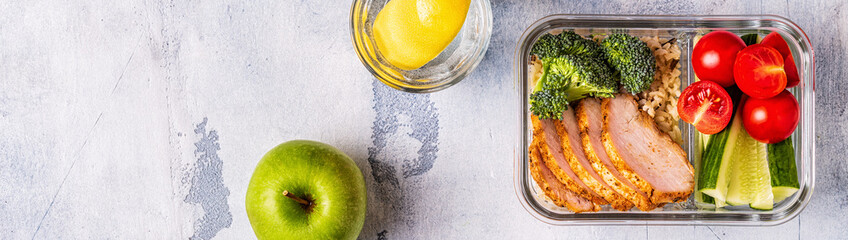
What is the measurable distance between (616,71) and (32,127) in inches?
60.9

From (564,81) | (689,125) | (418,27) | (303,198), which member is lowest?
(303,198)

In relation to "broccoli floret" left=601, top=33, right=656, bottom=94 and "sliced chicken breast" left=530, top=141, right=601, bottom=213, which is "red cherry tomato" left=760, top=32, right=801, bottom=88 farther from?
"sliced chicken breast" left=530, top=141, right=601, bottom=213

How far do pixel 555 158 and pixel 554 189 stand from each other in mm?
74

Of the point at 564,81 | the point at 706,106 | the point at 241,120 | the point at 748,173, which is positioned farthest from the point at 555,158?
the point at 241,120

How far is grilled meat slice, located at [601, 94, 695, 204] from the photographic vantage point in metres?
1.36

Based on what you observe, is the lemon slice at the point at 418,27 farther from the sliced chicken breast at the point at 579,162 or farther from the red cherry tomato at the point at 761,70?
the red cherry tomato at the point at 761,70

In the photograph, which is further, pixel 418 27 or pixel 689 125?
pixel 689 125

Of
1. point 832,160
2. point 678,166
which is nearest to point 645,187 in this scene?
point 678,166

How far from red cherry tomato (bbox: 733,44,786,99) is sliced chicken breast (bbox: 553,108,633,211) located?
1.21 ft

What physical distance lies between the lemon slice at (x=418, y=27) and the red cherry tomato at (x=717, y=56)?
1.79ft

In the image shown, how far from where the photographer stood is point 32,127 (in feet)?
5.29

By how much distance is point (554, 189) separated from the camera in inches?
54.0

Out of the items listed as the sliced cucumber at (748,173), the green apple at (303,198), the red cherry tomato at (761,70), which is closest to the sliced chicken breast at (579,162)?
the sliced cucumber at (748,173)

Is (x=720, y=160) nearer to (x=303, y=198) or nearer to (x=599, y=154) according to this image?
(x=599, y=154)
